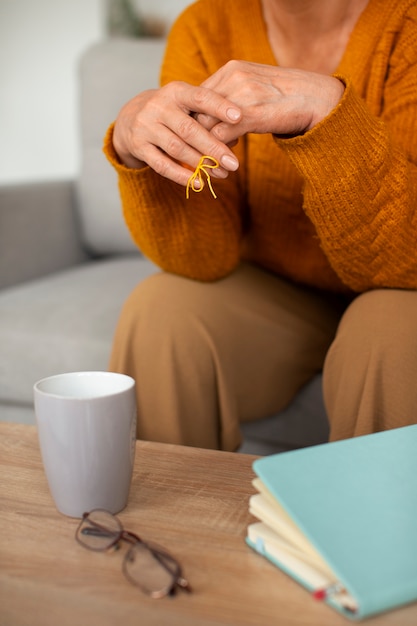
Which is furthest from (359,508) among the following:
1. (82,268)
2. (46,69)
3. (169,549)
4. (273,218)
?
(46,69)

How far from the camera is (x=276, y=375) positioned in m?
1.07

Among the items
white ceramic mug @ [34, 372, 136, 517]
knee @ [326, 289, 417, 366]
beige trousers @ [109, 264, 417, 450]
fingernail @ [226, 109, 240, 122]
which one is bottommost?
beige trousers @ [109, 264, 417, 450]

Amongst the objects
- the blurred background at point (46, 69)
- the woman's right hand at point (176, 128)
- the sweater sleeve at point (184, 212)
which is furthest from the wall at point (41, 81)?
the woman's right hand at point (176, 128)

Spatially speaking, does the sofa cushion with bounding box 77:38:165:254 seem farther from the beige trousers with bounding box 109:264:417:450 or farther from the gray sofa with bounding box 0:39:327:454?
the beige trousers with bounding box 109:264:417:450

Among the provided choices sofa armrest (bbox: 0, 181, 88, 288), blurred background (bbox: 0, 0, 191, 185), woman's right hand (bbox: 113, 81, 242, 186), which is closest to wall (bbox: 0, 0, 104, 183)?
blurred background (bbox: 0, 0, 191, 185)

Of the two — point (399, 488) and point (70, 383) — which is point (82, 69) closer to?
point (70, 383)

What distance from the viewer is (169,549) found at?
532mm

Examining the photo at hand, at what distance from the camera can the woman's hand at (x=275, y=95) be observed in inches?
30.7

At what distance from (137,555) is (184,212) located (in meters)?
0.58

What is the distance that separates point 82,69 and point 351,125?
1.12 meters

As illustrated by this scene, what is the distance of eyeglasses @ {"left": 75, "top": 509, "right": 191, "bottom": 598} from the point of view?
18.9 inches

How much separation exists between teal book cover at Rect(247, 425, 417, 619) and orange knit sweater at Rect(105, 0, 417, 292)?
36cm

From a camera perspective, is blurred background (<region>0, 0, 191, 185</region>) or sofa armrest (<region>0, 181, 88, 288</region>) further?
blurred background (<region>0, 0, 191, 185</region>)

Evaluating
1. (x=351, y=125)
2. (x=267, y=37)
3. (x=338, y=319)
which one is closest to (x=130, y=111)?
(x=351, y=125)
